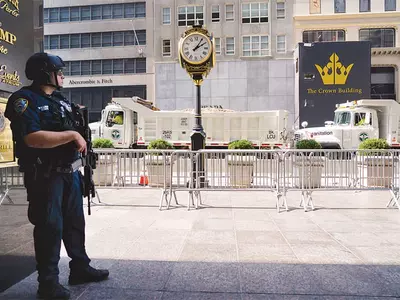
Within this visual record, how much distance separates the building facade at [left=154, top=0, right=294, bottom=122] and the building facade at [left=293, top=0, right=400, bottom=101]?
172 cm

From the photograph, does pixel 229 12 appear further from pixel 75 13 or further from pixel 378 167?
pixel 378 167

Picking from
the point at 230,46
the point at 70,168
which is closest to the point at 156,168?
the point at 70,168

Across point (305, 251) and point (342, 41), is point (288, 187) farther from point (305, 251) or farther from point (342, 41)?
point (342, 41)

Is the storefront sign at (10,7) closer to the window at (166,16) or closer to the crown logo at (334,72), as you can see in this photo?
the crown logo at (334,72)

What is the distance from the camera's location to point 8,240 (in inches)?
124

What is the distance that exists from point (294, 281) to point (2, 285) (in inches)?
104

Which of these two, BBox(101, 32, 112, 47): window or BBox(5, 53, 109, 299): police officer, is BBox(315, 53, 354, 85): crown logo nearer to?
BBox(101, 32, 112, 47): window

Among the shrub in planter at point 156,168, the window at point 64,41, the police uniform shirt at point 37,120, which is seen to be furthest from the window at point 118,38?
the police uniform shirt at point 37,120

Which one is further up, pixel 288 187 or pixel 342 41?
pixel 342 41

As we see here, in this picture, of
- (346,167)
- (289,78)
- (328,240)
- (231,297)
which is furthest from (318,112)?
(231,297)

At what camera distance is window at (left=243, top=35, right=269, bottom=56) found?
32125 millimetres

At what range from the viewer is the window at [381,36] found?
3100 cm

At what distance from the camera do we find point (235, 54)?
3228 centimetres

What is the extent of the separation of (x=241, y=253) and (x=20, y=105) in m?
2.91
